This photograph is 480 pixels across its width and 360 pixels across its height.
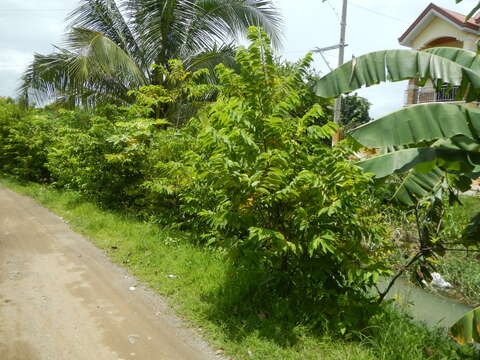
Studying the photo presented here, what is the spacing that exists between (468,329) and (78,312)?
3729 mm

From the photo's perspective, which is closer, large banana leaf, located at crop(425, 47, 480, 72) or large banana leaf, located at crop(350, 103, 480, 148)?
large banana leaf, located at crop(350, 103, 480, 148)

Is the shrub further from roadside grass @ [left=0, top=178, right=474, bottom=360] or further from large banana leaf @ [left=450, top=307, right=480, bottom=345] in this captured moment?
large banana leaf @ [left=450, top=307, right=480, bottom=345]

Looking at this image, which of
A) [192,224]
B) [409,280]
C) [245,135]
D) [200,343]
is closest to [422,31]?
[409,280]

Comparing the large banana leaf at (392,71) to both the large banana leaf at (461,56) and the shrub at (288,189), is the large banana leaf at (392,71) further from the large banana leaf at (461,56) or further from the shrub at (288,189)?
the shrub at (288,189)

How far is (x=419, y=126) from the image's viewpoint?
3078mm

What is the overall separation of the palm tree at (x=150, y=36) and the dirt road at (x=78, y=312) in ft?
15.9

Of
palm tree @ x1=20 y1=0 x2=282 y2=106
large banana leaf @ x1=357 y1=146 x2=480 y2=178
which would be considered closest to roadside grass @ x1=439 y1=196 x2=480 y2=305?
large banana leaf @ x1=357 y1=146 x2=480 y2=178

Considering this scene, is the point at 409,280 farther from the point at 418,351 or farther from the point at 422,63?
the point at 422,63

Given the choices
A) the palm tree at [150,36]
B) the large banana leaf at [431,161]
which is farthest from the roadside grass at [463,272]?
the palm tree at [150,36]

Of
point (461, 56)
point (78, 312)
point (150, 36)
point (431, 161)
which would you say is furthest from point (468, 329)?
point (150, 36)

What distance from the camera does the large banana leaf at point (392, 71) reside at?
3168 millimetres

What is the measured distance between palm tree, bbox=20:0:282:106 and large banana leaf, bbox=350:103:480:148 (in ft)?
22.1

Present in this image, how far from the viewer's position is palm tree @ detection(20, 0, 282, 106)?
927 centimetres

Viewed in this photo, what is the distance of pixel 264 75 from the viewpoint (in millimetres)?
3818
